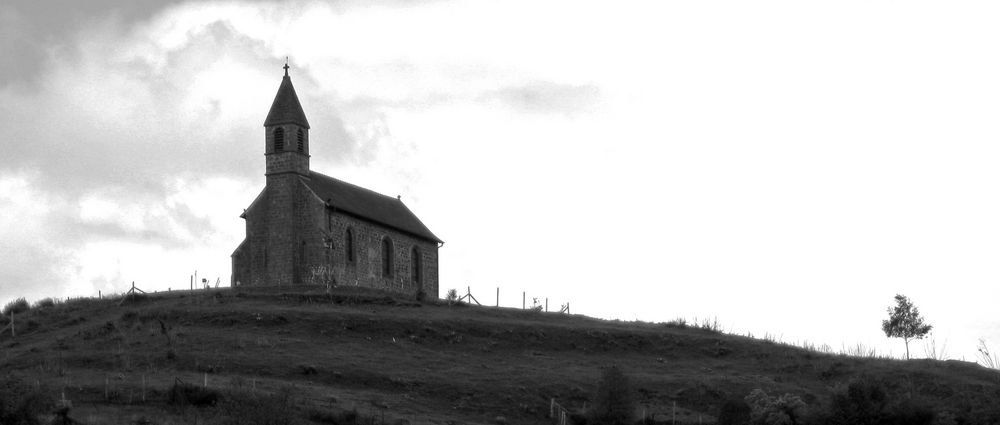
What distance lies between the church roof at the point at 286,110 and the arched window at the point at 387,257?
771cm

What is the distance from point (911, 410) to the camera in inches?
2136

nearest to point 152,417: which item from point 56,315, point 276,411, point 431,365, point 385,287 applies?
point 276,411

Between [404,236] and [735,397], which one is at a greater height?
[404,236]

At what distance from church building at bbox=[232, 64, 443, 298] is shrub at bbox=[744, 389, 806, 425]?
86.1 feet

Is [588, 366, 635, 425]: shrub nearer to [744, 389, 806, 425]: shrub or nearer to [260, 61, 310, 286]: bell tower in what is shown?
[744, 389, 806, 425]: shrub

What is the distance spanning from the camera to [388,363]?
60.7m

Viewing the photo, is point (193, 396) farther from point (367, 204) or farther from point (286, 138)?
point (367, 204)

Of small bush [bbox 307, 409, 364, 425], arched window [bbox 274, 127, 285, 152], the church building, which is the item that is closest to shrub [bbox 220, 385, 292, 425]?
small bush [bbox 307, 409, 364, 425]

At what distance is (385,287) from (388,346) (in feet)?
60.3

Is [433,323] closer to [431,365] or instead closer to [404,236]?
[431,365]

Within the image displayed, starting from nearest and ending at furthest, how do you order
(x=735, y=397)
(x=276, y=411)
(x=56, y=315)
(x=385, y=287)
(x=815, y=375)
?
(x=276, y=411) < (x=735, y=397) < (x=815, y=375) < (x=56, y=315) < (x=385, y=287)

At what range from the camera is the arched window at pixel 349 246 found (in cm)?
7962

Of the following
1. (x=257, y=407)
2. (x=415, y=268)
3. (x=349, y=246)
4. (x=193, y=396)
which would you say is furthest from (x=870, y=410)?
(x=415, y=268)

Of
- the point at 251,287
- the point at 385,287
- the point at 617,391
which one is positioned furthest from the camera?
the point at 385,287
